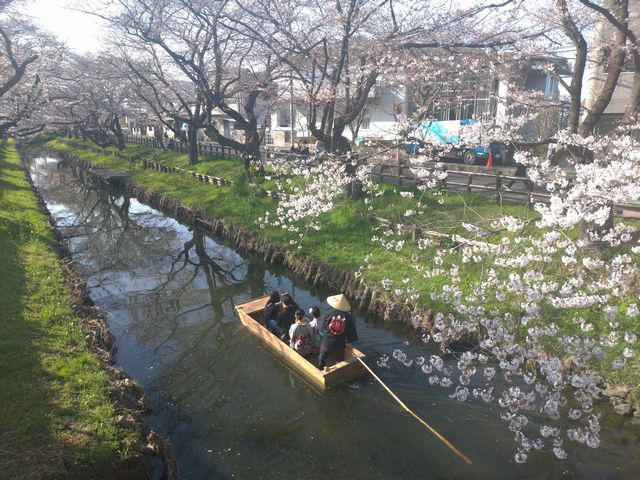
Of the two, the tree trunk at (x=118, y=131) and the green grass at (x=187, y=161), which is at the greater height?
the tree trunk at (x=118, y=131)

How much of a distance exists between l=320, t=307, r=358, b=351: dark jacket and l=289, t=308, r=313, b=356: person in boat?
0.63m

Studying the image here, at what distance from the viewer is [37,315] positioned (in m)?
8.30

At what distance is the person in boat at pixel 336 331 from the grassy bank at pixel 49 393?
12.3ft

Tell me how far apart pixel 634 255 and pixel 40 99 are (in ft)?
92.2

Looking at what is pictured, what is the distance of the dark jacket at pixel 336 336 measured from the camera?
8133mm

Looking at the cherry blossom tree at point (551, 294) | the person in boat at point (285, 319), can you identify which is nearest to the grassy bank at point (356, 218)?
the cherry blossom tree at point (551, 294)

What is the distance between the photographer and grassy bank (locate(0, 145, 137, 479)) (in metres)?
5.08

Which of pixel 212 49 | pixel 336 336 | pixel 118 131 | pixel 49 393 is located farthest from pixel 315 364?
pixel 118 131

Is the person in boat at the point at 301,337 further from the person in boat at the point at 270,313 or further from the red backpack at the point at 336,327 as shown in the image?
the person in boat at the point at 270,313

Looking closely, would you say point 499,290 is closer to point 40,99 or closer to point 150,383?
point 150,383

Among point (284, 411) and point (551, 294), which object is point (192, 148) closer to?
point (284, 411)

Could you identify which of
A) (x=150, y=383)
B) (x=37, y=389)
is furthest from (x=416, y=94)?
(x=37, y=389)

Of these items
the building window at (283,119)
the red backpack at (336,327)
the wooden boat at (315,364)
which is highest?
the building window at (283,119)

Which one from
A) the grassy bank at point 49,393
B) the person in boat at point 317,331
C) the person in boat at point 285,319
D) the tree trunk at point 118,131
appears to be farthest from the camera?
the tree trunk at point 118,131
